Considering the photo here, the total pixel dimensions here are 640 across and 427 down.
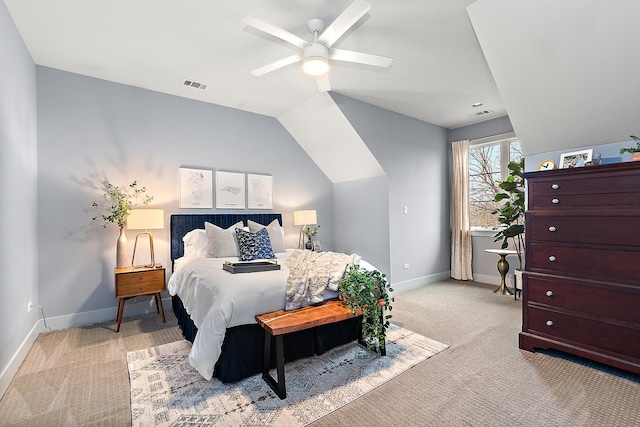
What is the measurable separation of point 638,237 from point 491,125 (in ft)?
11.3

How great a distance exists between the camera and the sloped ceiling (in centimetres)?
216

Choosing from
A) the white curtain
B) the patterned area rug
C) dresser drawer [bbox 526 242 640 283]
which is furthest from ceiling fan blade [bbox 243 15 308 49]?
the white curtain

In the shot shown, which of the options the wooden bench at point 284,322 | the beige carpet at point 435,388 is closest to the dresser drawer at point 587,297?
the beige carpet at point 435,388

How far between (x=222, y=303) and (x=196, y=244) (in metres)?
1.91

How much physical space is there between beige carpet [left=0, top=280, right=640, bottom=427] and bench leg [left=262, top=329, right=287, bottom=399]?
1.17 feet

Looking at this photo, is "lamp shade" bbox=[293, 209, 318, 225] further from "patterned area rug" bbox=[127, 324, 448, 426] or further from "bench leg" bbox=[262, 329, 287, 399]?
"bench leg" bbox=[262, 329, 287, 399]

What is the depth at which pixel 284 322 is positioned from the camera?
7.10 feet

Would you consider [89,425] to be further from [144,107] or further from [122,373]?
[144,107]

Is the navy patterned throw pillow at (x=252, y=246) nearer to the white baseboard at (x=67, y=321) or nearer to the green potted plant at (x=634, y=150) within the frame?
the white baseboard at (x=67, y=321)

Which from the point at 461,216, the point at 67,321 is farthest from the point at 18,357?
the point at 461,216

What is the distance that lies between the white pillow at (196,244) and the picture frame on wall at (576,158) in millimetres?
3920

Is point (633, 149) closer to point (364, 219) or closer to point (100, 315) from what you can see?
point (364, 219)

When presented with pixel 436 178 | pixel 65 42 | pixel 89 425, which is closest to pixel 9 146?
pixel 65 42

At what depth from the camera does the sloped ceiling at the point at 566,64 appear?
7.10 ft
